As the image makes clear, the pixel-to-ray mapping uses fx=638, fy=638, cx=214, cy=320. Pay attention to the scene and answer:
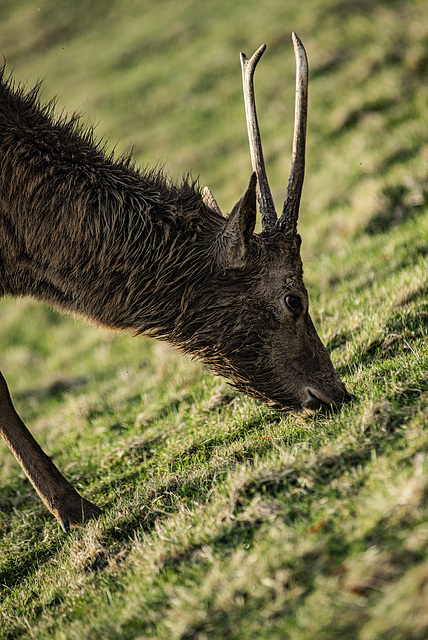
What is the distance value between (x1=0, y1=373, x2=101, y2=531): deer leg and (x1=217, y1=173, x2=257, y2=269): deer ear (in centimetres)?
193

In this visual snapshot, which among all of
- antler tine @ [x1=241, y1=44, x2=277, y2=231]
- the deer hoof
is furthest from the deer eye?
the deer hoof

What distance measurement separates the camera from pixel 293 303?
4.44 m

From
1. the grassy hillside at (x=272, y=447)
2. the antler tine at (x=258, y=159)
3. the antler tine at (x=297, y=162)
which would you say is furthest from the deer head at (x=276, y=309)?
the grassy hillside at (x=272, y=447)

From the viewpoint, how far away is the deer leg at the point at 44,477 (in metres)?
4.41

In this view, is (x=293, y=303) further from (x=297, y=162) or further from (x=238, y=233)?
(x=297, y=162)

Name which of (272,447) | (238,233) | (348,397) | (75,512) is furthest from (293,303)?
(75,512)

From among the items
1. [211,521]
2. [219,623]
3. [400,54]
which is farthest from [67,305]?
[400,54]

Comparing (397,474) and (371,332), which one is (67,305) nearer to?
(371,332)

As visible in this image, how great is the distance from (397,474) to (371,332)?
2.31m

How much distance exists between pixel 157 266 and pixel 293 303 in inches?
39.3

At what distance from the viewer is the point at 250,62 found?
4.79 meters

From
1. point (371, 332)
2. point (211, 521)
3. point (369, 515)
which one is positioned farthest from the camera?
point (371, 332)

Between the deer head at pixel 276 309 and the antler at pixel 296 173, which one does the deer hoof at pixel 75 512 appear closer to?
the deer head at pixel 276 309

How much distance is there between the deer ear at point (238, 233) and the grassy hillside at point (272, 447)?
1.18 meters
